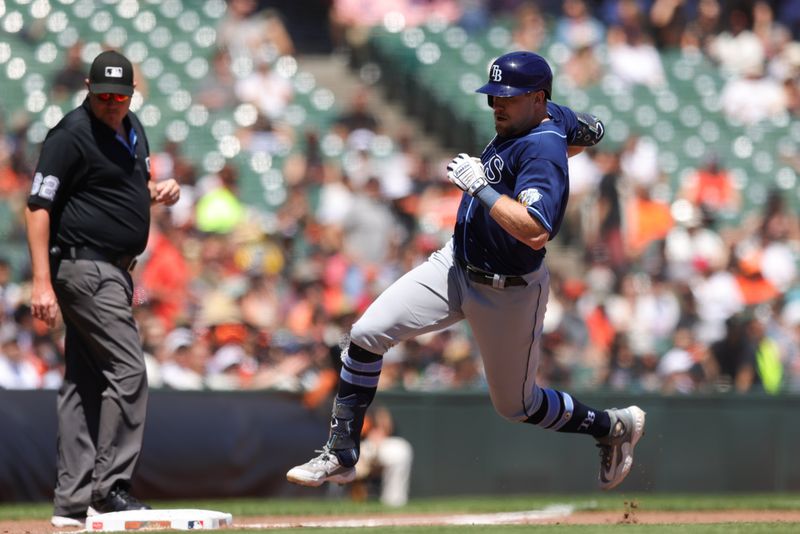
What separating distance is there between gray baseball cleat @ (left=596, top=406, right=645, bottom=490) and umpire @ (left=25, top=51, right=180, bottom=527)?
2211 mm

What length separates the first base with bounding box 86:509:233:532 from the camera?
6174 millimetres

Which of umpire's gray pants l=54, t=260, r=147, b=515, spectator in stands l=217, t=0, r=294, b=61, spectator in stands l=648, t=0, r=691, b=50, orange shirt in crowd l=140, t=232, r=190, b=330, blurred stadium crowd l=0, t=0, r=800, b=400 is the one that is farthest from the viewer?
spectator in stands l=648, t=0, r=691, b=50

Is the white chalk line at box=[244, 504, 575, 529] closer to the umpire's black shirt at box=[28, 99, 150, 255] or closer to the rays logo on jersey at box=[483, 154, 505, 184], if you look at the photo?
the umpire's black shirt at box=[28, 99, 150, 255]

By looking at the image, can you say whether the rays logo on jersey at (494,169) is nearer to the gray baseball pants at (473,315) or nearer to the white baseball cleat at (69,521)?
the gray baseball pants at (473,315)

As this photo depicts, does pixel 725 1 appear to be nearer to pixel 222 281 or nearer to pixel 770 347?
pixel 770 347

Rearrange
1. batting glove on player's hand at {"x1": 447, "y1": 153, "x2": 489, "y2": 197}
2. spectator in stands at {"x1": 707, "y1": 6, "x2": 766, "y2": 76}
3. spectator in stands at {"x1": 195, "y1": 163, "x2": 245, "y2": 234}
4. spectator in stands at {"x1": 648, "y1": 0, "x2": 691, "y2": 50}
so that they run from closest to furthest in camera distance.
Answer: batting glove on player's hand at {"x1": 447, "y1": 153, "x2": 489, "y2": 197} < spectator in stands at {"x1": 195, "y1": 163, "x2": 245, "y2": 234} < spectator in stands at {"x1": 707, "y1": 6, "x2": 766, "y2": 76} < spectator in stands at {"x1": 648, "y1": 0, "x2": 691, "y2": 50}

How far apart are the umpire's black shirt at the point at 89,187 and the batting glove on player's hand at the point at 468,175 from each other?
5.45 feet

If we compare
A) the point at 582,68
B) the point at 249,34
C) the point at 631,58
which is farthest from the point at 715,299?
the point at 249,34

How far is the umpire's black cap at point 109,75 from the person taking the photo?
6418 mm

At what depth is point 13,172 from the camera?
12414 mm

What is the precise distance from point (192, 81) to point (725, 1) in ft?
23.8

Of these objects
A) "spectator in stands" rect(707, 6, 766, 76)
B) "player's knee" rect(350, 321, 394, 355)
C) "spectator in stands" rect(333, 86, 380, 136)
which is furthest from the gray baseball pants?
"spectator in stands" rect(707, 6, 766, 76)

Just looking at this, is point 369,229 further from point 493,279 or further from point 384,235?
point 493,279

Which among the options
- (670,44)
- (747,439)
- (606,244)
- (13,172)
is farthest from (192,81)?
(747,439)
